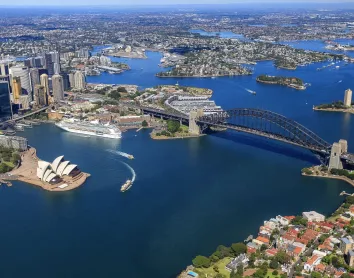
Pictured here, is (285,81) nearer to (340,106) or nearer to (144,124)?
(340,106)

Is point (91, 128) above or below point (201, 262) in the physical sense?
above

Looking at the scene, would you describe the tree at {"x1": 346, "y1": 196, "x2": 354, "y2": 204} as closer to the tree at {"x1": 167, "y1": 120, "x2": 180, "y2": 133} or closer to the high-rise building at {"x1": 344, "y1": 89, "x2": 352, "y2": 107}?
the tree at {"x1": 167, "y1": 120, "x2": 180, "y2": 133}

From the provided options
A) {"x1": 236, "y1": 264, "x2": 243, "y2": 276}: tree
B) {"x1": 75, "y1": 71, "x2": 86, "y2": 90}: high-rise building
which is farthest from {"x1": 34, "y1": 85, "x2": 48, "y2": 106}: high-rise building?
{"x1": 236, "y1": 264, "x2": 243, "y2": 276}: tree

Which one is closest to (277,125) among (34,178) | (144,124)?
(144,124)

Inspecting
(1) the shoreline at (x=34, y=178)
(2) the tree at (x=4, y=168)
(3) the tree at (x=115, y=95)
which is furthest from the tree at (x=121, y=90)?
(2) the tree at (x=4, y=168)

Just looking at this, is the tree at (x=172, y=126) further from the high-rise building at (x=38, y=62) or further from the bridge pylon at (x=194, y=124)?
the high-rise building at (x=38, y=62)
